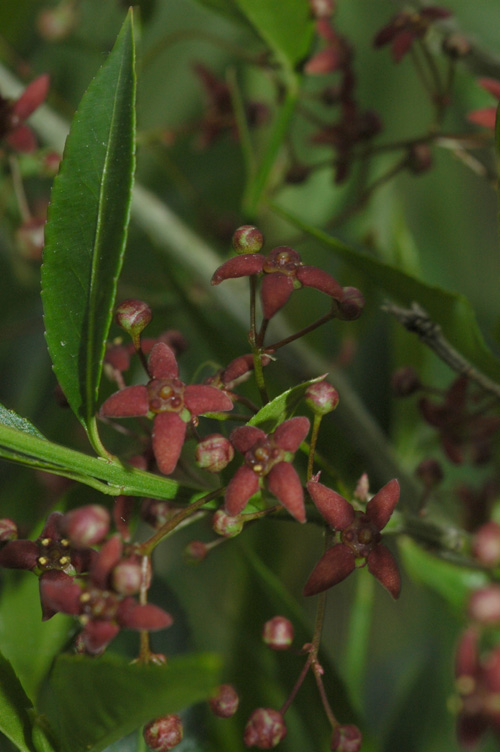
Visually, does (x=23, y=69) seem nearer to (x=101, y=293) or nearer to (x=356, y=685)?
(x=101, y=293)

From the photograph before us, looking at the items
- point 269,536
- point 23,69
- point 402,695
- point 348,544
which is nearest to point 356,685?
point 402,695

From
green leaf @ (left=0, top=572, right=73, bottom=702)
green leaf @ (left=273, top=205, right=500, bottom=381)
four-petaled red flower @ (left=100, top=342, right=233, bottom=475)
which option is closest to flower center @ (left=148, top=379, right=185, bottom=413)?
four-petaled red flower @ (left=100, top=342, right=233, bottom=475)

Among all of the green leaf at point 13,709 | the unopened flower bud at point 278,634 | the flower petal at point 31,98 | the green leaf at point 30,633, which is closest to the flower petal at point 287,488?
the unopened flower bud at point 278,634

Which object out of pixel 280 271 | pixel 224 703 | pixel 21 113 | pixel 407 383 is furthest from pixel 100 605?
pixel 21 113

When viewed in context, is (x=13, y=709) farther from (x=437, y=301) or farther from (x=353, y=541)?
(x=437, y=301)

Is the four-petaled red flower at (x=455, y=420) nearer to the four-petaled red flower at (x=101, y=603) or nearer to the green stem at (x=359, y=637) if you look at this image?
the green stem at (x=359, y=637)

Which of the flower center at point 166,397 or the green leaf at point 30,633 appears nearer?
the flower center at point 166,397

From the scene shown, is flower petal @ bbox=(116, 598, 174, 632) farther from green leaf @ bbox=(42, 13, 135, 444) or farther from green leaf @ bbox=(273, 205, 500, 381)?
green leaf @ bbox=(273, 205, 500, 381)
